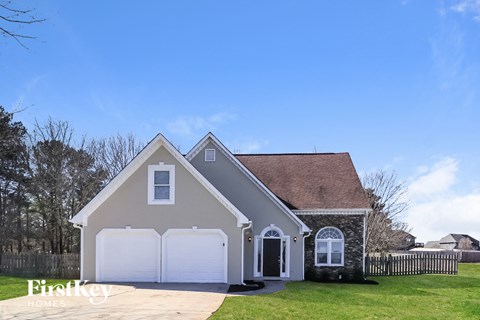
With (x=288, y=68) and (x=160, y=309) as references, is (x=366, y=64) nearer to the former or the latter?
(x=288, y=68)

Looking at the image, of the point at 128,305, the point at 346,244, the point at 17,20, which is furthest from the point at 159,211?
the point at 17,20

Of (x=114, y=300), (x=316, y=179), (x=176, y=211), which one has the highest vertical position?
(x=316, y=179)

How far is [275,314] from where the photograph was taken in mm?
10273

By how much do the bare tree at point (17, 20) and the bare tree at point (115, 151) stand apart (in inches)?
1029

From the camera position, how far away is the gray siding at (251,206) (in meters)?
18.3

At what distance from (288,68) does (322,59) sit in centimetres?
144

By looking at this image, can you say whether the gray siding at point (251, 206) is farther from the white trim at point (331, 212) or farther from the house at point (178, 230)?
the white trim at point (331, 212)

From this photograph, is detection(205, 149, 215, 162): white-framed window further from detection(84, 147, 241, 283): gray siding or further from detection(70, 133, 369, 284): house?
detection(84, 147, 241, 283): gray siding

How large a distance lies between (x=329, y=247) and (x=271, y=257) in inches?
118

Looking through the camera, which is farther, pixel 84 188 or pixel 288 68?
pixel 84 188

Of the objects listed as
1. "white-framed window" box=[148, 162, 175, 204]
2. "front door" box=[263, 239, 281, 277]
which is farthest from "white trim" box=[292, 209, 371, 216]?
"white-framed window" box=[148, 162, 175, 204]

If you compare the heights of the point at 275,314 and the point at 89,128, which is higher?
the point at 89,128

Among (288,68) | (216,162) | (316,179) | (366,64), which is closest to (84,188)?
(216,162)

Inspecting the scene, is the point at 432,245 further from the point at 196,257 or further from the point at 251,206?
the point at 196,257
